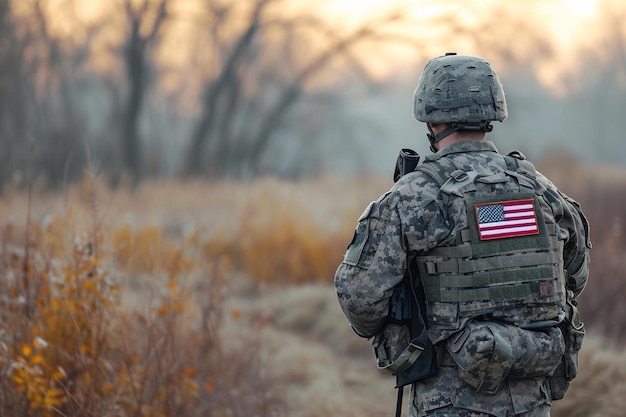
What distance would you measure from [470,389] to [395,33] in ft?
58.6

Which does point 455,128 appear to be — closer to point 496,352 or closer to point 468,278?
point 468,278

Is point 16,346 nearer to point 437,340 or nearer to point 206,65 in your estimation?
point 437,340

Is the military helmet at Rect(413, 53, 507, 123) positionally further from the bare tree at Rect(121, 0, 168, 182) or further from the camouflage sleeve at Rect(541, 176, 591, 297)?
the bare tree at Rect(121, 0, 168, 182)

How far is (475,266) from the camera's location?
2688 mm

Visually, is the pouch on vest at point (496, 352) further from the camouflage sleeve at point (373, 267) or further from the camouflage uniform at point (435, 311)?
the camouflage sleeve at point (373, 267)

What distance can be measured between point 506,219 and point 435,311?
0.40m

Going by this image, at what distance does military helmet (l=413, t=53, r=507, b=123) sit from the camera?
286 cm

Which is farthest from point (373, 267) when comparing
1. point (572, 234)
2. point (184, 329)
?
point (184, 329)

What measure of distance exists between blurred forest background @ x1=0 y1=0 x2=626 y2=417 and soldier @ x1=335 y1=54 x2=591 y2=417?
1497 millimetres

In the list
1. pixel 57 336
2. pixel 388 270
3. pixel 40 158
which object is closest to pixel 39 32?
pixel 40 158

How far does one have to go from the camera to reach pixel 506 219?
272 centimetres

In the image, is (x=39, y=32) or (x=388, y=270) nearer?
(x=388, y=270)

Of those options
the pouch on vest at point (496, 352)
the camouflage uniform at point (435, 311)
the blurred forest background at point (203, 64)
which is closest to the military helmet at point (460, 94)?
the camouflage uniform at point (435, 311)

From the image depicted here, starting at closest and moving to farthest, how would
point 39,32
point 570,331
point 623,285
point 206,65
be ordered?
point 570,331, point 623,285, point 39,32, point 206,65
